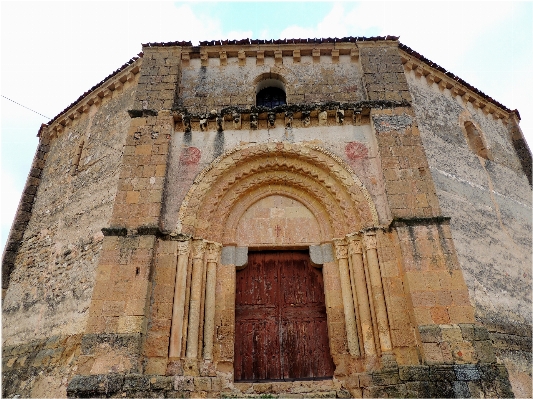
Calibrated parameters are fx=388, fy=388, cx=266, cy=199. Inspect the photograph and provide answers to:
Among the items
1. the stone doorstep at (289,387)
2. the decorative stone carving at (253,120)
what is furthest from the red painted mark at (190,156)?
the stone doorstep at (289,387)

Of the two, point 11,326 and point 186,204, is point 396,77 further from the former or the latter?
point 11,326

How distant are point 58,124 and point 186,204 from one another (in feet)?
19.6

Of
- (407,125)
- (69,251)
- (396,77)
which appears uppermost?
(396,77)

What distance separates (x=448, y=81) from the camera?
924 centimetres

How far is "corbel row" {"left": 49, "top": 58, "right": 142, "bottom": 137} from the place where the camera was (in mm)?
9023

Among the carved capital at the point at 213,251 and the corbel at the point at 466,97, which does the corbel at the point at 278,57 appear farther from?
the corbel at the point at 466,97

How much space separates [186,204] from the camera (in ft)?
21.9

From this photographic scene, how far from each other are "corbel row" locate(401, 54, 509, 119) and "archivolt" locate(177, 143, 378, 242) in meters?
3.60

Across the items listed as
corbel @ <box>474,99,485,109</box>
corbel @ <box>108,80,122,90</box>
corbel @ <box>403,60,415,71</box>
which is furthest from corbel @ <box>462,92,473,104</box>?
corbel @ <box>108,80,122,90</box>

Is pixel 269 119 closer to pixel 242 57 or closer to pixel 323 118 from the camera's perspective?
pixel 323 118

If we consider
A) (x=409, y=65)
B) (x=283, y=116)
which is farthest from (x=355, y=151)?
(x=409, y=65)

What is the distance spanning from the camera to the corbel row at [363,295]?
18.9 ft

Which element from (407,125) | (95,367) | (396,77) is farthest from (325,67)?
(95,367)

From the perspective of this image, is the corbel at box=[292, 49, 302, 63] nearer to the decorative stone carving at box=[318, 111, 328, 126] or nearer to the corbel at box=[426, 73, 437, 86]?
the decorative stone carving at box=[318, 111, 328, 126]
